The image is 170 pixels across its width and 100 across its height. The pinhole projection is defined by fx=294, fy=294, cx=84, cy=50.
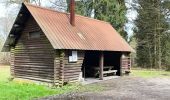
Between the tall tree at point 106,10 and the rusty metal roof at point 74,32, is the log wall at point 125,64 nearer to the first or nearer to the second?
the rusty metal roof at point 74,32

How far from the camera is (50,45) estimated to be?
18875 millimetres

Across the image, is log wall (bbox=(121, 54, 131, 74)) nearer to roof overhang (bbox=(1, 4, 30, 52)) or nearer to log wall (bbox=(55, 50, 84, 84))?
log wall (bbox=(55, 50, 84, 84))

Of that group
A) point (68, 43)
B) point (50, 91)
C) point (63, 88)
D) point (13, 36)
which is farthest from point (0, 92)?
point (13, 36)

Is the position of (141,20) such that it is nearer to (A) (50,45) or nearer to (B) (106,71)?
(B) (106,71)

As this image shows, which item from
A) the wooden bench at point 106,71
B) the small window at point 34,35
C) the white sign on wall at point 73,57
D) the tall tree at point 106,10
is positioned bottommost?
the wooden bench at point 106,71

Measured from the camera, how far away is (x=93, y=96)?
48.8 feet

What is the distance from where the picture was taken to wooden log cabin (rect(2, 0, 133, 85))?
18703 mm

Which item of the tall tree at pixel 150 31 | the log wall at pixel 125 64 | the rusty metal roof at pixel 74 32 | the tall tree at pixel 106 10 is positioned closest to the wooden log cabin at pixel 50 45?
the rusty metal roof at pixel 74 32

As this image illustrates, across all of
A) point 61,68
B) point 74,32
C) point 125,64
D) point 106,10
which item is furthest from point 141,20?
point 61,68

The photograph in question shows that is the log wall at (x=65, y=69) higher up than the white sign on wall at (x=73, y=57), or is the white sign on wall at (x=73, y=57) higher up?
the white sign on wall at (x=73, y=57)

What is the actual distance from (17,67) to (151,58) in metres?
Result: 23.6

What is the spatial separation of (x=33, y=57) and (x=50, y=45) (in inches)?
81.3

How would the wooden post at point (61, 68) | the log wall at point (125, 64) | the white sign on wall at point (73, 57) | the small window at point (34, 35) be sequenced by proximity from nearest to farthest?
the wooden post at point (61, 68), the white sign on wall at point (73, 57), the small window at point (34, 35), the log wall at point (125, 64)

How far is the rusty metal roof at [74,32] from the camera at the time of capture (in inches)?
753
